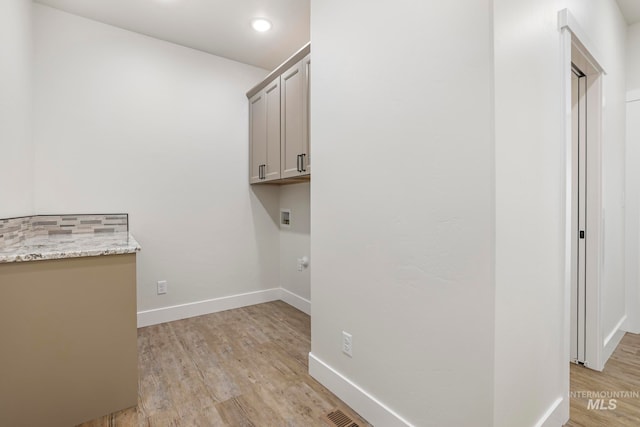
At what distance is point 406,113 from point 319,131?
701mm

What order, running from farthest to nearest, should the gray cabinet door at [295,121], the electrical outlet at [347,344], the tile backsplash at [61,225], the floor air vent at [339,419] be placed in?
the gray cabinet door at [295,121]
the tile backsplash at [61,225]
the electrical outlet at [347,344]
the floor air vent at [339,419]

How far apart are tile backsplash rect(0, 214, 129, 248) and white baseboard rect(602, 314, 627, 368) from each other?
13.2 feet

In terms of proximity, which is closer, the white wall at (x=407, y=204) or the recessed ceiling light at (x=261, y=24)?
the white wall at (x=407, y=204)

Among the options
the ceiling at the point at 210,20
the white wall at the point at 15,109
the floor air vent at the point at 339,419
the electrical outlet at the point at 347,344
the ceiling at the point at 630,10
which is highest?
the ceiling at the point at 210,20

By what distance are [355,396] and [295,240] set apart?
6.39 ft

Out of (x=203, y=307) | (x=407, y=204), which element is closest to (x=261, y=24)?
(x=407, y=204)

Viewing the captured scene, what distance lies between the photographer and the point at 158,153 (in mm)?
2934

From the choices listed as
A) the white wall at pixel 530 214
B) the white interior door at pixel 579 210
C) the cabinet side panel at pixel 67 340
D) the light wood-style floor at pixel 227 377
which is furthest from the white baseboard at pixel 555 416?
the cabinet side panel at pixel 67 340

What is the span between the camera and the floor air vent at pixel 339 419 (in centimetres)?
158

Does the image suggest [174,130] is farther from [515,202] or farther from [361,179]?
[515,202]

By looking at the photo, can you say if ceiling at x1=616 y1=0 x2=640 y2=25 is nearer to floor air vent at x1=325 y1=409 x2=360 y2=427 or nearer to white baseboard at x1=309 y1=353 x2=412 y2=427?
white baseboard at x1=309 y1=353 x2=412 y2=427

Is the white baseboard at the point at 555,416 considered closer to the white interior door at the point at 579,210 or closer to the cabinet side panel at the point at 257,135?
the white interior door at the point at 579,210

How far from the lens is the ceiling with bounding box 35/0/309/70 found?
2389 mm

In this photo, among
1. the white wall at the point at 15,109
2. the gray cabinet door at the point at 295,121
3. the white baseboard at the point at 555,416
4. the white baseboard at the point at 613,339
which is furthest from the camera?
the gray cabinet door at the point at 295,121
